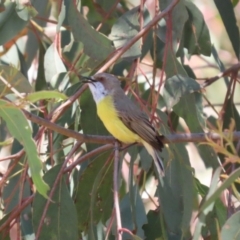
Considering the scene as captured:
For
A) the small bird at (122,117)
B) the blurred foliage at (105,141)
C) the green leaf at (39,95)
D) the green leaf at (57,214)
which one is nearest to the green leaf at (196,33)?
the blurred foliage at (105,141)

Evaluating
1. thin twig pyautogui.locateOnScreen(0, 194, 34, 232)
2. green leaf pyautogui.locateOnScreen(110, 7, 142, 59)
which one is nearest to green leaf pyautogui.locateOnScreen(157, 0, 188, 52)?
green leaf pyautogui.locateOnScreen(110, 7, 142, 59)

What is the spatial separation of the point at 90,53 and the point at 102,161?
0.37m

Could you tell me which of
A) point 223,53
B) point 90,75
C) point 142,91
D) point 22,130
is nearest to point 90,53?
point 90,75

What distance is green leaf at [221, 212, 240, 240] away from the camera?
1.53 m

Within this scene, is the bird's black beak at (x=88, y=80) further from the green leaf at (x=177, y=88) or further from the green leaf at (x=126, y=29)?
the green leaf at (x=177, y=88)

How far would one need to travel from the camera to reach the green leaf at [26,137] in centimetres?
160

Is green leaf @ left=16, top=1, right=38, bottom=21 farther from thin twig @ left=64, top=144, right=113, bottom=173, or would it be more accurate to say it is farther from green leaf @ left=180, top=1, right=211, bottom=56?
green leaf @ left=180, top=1, right=211, bottom=56

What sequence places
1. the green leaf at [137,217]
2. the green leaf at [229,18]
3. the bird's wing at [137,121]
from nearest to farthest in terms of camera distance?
1. the bird's wing at [137,121]
2. the green leaf at [137,217]
3. the green leaf at [229,18]

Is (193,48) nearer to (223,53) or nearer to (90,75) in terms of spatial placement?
(90,75)

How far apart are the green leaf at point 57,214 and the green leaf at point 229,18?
0.88 meters

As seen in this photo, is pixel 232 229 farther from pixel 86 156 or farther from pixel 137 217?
pixel 137 217

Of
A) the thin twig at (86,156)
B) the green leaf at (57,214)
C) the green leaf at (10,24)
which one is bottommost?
the green leaf at (57,214)

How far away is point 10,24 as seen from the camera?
239 cm

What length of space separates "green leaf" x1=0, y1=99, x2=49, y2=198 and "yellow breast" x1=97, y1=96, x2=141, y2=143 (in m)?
0.79
